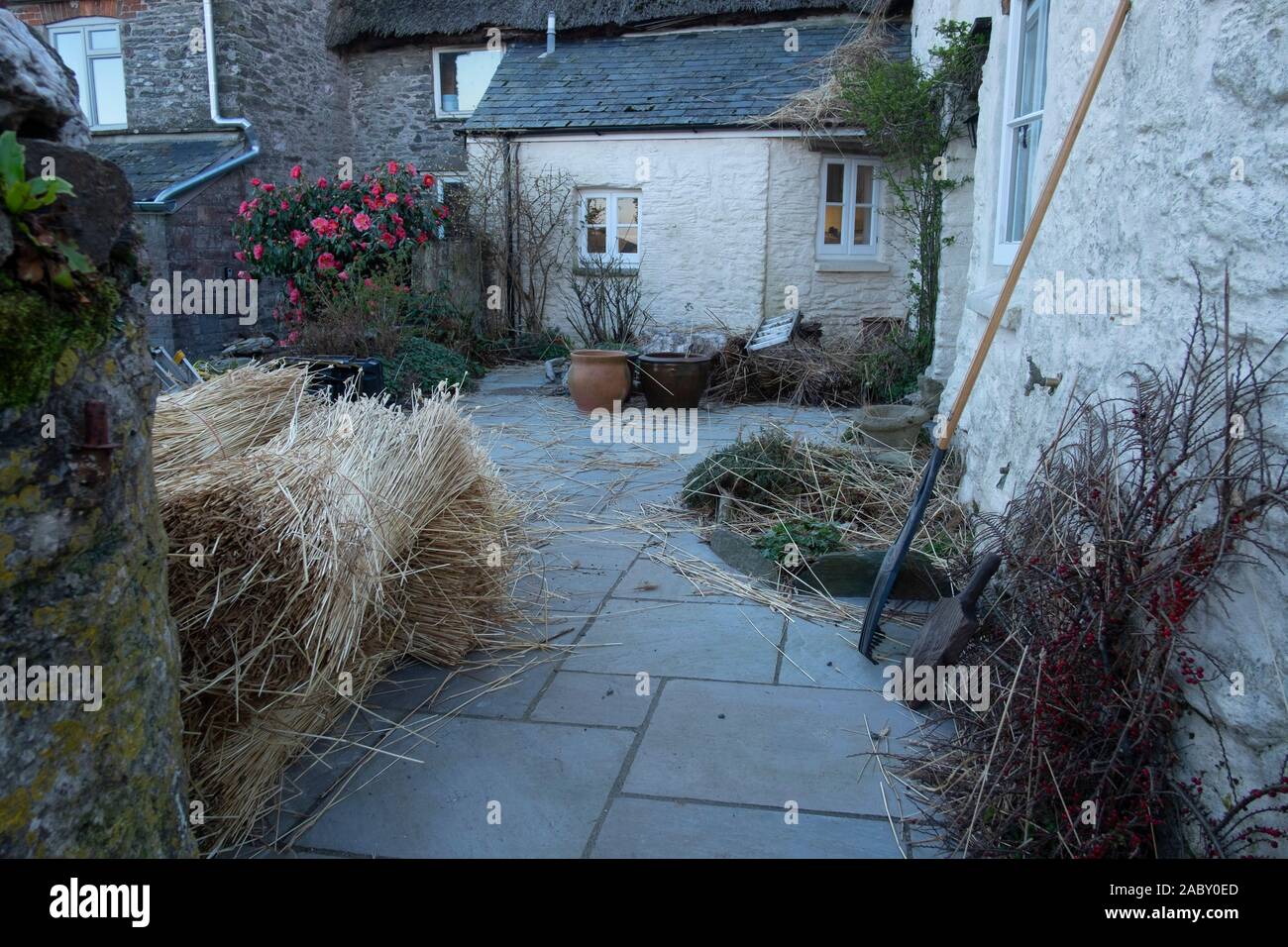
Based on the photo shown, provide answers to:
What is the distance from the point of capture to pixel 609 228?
40.8 ft

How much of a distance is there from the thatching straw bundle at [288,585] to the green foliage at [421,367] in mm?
5023

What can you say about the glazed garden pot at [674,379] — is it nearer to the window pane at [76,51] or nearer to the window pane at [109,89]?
the window pane at [109,89]

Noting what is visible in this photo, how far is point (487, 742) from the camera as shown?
300 centimetres

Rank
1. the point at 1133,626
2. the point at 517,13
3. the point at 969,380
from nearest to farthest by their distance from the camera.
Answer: the point at 1133,626 < the point at 969,380 < the point at 517,13

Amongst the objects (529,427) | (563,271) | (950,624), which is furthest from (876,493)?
(563,271)

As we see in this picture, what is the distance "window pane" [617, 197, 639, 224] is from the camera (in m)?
12.3

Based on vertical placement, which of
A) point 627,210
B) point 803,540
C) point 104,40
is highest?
point 104,40

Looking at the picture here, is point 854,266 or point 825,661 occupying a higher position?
point 854,266

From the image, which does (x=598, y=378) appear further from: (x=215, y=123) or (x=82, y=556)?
(x=215, y=123)

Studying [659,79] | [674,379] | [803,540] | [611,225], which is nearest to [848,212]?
[611,225]

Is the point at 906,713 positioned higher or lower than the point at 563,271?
lower

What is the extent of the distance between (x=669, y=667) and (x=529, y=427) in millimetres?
4784

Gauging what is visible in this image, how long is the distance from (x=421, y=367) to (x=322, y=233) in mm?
1926
